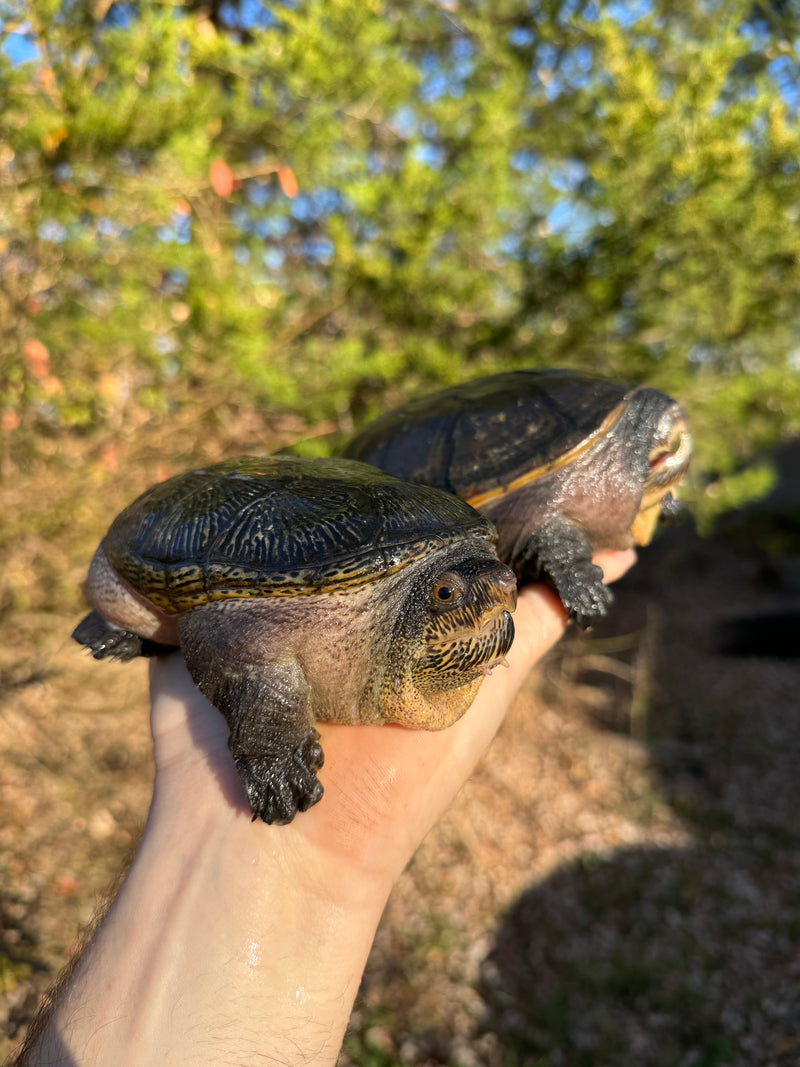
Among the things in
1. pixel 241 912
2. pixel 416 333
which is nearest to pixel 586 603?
pixel 241 912

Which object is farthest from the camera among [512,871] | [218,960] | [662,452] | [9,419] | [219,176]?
[512,871]

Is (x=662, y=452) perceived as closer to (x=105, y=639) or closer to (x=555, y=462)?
(x=555, y=462)

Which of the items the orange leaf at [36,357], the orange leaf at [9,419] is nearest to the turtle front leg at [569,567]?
the orange leaf at [36,357]

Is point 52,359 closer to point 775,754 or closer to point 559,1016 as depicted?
point 559,1016

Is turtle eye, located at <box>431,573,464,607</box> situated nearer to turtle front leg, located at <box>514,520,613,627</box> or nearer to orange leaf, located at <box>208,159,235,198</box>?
turtle front leg, located at <box>514,520,613,627</box>

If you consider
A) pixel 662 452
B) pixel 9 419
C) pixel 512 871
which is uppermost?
pixel 9 419

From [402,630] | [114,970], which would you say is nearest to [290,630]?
[402,630]

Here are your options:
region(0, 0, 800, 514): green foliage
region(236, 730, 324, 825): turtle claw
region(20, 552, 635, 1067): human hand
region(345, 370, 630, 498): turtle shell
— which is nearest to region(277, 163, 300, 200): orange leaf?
region(0, 0, 800, 514): green foliage
